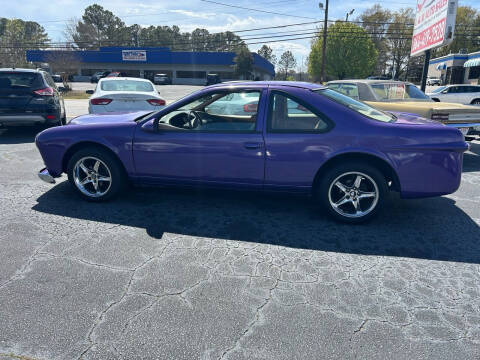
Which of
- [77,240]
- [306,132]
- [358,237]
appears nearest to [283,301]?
[358,237]

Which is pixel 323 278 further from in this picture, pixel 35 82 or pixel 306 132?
pixel 35 82

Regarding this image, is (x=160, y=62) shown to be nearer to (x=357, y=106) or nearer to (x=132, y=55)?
(x=132, y=55)

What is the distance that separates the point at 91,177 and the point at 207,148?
1634 mm

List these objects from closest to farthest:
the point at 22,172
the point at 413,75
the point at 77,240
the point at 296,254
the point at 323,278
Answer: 1. the point at 323,278
2. the point at 296,254
3. the point at 77,240
4. the point at 22,172
5. the point at 413,75

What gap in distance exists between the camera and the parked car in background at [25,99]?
321 inches

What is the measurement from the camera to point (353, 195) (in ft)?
12.7

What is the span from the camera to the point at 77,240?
3520 millimetres

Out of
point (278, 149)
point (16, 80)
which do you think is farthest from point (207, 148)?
point (16, 80)

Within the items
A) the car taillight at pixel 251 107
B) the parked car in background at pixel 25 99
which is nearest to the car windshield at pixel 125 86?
the parked car in background at pixel 25 99

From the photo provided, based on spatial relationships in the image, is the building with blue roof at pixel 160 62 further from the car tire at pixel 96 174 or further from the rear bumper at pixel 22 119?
the car tire at pixel 96 174

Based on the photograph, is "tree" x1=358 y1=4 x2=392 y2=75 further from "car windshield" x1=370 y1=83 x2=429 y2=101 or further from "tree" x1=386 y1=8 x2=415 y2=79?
"car windshield" x1=370 y1=83 x2=429 y2=101

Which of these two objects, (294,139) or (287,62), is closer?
(294,139)

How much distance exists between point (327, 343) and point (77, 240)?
8.56 feet

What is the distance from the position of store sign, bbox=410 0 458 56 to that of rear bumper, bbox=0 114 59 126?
13.0 m
